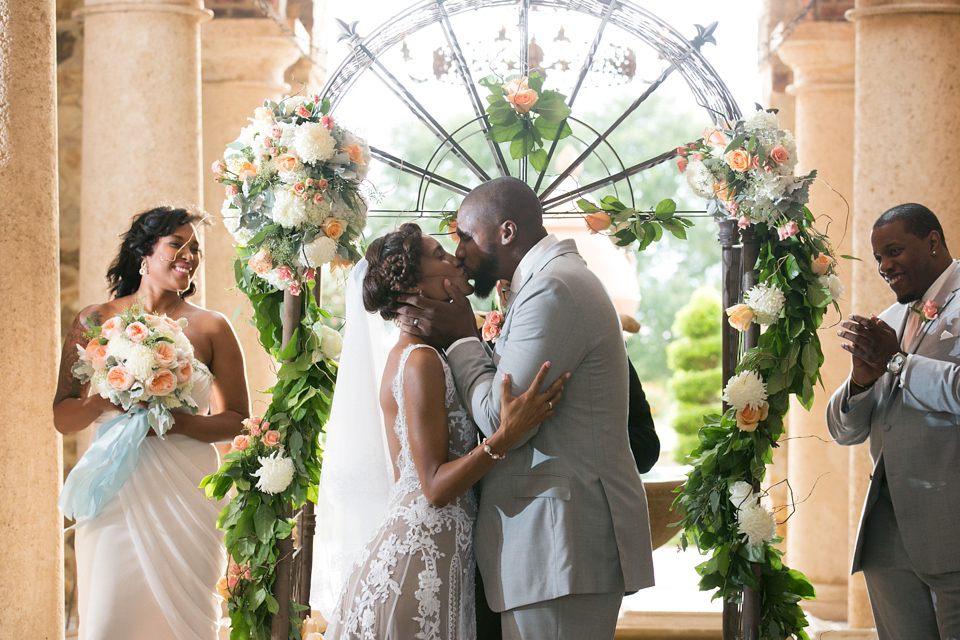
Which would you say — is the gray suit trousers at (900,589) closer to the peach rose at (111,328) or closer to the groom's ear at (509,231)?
the groom's ear at (509,231)

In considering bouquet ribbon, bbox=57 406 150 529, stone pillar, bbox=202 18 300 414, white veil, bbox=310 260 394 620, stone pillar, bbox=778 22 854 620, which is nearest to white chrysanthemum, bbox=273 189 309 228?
white veil, bbox=310 260 394 620

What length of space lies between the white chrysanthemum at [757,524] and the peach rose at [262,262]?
2166 mm

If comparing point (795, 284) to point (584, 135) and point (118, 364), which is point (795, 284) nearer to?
point (118, 364)

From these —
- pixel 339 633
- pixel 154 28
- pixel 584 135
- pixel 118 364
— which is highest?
pixel 584 135

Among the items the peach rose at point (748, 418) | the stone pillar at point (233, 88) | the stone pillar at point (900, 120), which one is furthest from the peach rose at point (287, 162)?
the stone pillar at point (233, 88)

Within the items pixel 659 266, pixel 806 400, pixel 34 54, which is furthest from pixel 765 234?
pixel 659 266

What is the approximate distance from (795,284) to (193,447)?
2624 mm

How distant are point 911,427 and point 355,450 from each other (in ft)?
6.92

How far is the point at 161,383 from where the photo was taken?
12.2ft

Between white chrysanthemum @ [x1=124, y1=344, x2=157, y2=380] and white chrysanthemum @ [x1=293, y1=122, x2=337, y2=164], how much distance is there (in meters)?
0.97

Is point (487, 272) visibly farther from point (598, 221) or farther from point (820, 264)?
point (820, 264)

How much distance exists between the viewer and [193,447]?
403cm

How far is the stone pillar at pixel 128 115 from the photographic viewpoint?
511cm

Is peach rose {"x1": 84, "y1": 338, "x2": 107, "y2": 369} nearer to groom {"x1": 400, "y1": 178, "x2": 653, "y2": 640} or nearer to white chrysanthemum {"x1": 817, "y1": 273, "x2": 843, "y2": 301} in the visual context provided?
groom {"x1": 400, "y1": 178, "x2": 653, "y2": 640}
